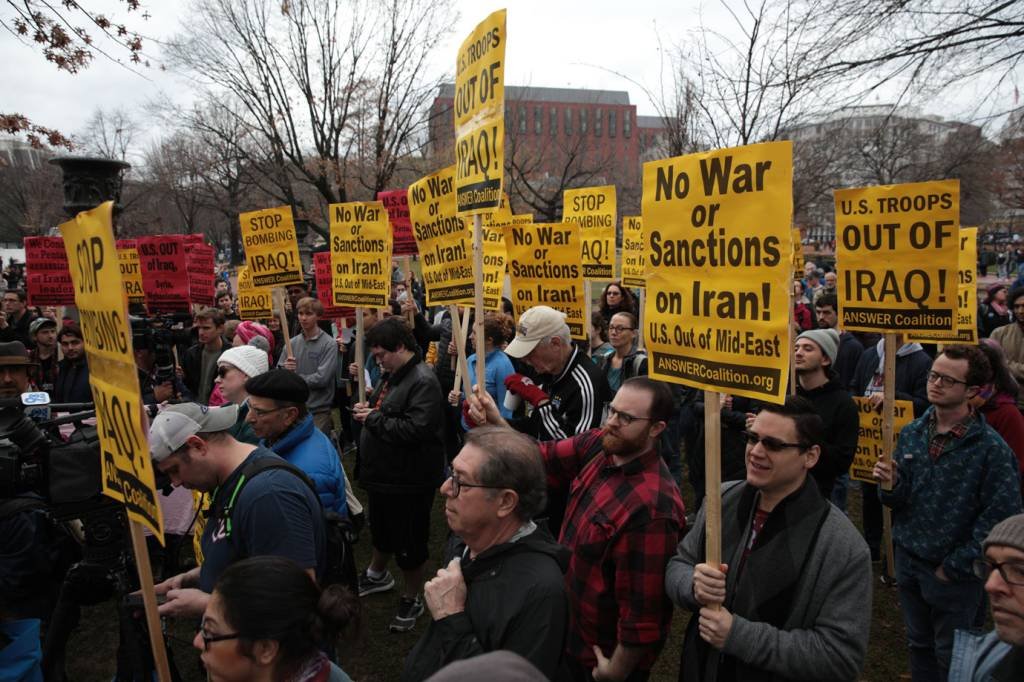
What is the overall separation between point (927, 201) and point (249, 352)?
4696mm

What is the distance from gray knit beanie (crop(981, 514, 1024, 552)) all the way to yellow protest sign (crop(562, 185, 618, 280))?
609 cm

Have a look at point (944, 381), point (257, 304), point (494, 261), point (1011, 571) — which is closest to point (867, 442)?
point (944, 381)

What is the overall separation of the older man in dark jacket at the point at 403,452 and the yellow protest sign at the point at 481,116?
123 cm

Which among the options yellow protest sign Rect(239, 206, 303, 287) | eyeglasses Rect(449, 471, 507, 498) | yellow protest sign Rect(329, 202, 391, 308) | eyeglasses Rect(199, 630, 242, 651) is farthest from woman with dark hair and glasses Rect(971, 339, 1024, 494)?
yellow protest sign Rect(239, 206, 303, 287)

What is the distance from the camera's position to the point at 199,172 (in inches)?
1117

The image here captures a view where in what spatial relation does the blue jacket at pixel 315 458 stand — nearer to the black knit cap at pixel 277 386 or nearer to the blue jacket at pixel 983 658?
the black knit cap at pixel 277 386

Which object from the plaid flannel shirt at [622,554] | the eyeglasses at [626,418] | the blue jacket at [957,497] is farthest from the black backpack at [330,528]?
the blue jacket at [957,497]

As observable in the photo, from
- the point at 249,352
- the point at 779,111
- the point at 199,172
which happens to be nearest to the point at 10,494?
the point at 249,352

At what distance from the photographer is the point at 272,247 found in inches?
299

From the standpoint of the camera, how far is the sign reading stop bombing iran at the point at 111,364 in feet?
8.43

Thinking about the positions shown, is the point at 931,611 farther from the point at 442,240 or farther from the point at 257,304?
the point at 257,304

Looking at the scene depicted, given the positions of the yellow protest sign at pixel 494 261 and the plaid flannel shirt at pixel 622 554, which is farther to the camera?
the yellow protest sign at pixel 494 261

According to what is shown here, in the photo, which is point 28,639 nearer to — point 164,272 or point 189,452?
point 189,452

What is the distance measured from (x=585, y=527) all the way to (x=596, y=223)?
5.99 metres
